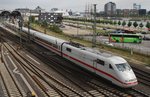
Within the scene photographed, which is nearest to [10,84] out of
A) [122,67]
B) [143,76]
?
[122,67]

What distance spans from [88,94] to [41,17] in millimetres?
100805

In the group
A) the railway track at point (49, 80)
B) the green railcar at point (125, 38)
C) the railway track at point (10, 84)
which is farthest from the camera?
the green railcar at point (125, 38)

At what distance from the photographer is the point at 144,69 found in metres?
35.5

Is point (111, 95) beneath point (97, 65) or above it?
beneath

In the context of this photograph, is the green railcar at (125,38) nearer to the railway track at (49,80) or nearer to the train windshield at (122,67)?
the railway track at (49,80)

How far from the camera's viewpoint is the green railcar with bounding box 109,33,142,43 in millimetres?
79125

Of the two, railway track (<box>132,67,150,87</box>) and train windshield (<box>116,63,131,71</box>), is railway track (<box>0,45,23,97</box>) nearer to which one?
train windshield (<box>116,63,131,71</box>)

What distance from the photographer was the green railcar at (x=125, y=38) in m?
79.1

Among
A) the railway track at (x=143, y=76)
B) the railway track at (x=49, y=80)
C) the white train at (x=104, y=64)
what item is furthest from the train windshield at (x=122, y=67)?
the railway track at (x=49, y=80)

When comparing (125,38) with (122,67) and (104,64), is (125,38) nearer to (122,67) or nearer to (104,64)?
(104,64)

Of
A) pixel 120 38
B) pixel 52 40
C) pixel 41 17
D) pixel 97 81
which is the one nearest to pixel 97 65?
pixel 97 81

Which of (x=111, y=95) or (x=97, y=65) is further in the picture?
(x=97, y=65)

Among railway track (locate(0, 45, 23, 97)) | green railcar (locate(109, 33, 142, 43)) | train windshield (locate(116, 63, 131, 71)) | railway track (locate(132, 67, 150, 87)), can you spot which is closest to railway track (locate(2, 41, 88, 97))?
railway track (locate(0, 45, 23, 97))

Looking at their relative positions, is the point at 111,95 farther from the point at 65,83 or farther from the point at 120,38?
the point at 120,38
